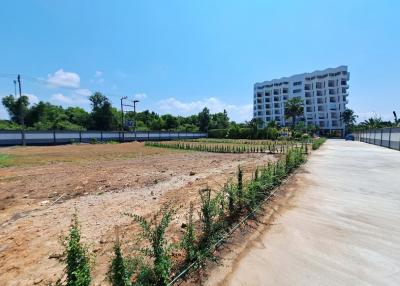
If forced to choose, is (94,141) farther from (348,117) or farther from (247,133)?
(348,117)

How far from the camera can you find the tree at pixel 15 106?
55194 mm

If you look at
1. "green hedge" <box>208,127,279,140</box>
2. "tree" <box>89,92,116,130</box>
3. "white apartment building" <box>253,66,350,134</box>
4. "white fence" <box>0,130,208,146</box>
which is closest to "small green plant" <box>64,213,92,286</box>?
"white fence" <box>0,130,208,146</box>

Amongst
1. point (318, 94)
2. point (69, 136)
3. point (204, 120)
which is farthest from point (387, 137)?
point (318, 94)

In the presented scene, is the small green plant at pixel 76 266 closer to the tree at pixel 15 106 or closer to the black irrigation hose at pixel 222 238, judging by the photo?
the black irrigation hose at pixel 222 238

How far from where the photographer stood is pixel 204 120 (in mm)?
75750

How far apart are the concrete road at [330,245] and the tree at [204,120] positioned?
6776 centimetres

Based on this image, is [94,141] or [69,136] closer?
[69,136]

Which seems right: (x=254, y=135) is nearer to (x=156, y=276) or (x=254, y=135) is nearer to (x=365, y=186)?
(x=365, y=186)

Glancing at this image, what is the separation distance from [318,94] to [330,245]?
8972 centimetres

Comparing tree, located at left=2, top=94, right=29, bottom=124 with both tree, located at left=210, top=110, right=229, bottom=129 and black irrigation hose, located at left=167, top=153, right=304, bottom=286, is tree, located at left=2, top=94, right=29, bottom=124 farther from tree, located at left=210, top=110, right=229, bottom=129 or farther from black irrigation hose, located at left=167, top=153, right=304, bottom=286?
black irrigation hose, located at left=167, top=153, right=304, bottom=286

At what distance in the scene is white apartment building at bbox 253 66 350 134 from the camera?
262 feet

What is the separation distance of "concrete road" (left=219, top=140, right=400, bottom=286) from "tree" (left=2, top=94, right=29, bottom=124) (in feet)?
206

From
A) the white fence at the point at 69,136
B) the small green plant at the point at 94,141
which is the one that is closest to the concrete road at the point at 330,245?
the white fence at the point at 69,136

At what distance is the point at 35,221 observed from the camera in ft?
19.7
